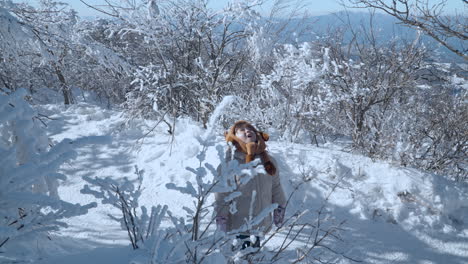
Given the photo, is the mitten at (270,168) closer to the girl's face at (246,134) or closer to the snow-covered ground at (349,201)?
the girl's face at (246,134)

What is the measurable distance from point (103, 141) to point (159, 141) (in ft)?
15.3

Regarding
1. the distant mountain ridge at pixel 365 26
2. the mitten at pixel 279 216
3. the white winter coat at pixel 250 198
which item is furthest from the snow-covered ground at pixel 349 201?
the distant mountain ridge at pixel 365 26

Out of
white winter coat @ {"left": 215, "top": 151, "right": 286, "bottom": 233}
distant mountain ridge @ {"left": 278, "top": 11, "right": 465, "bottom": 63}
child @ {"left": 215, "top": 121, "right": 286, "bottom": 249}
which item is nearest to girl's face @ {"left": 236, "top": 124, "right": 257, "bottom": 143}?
child @ {"left": 215, "top": 121, "right": 286, "bottom": 249}

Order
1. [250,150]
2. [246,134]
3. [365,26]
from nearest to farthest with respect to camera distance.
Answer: [250,150] → [246,134] → [365,26]

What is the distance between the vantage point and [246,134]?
2248mm

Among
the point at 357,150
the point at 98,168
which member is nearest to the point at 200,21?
the point at 98,168

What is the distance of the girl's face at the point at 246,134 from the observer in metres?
2.23

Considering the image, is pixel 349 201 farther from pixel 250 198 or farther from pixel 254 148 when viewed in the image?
pixel 254 148

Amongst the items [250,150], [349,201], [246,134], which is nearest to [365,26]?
[349,201]

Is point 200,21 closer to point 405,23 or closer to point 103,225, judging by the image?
point 405,23

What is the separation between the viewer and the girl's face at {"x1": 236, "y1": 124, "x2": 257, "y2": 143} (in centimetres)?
223

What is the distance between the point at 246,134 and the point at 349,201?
2196mm

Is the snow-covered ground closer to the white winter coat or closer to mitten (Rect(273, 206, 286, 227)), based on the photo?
mitten (Rect(273, 206, 286, 227))

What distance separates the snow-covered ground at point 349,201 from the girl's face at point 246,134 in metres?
0.39
